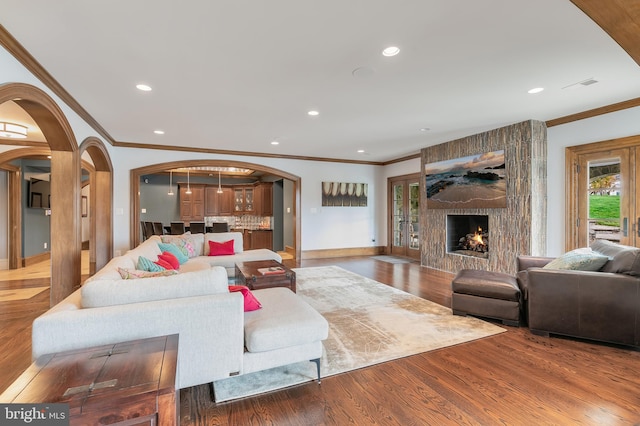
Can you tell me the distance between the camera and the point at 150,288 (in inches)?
76.8

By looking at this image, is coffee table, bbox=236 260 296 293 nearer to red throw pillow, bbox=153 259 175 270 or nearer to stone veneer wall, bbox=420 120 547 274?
red throw pillow, bbox=153 259 175 270

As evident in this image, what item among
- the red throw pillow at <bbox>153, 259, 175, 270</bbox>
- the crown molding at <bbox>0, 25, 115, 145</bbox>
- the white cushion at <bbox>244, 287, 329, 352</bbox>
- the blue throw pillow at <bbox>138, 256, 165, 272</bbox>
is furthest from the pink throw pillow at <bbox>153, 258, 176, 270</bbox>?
the crown molding at <bbox>0, 25, 115, 145</bbox>

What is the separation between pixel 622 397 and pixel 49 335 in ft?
11.8

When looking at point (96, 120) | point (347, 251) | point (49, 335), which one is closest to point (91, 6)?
point (49, 335)

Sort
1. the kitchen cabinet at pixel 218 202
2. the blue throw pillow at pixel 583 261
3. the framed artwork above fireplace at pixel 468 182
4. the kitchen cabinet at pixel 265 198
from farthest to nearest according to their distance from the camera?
the kitchen cabinet at pixel 218 202 → the kitchen cabinet at pixel 265 198 → the framed artwork above fireplace at pixel 468 182 → the blue throw pillow at pixel 583 261

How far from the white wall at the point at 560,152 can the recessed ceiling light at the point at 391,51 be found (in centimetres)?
365

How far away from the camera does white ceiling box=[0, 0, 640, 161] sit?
7.02ft

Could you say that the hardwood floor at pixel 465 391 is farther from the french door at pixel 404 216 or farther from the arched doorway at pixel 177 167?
the french door at pixel 404 216

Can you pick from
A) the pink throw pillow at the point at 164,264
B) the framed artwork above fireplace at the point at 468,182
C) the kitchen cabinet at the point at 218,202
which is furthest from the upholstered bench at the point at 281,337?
the kitchen cabinet at the point at 218,202

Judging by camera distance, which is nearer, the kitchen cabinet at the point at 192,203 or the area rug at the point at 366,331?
the area rug at the point at 366,331

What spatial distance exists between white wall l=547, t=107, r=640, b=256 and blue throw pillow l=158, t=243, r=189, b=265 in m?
5.97

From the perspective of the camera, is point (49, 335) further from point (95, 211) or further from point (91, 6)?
point (95, 211)

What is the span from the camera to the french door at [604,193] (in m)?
3.99

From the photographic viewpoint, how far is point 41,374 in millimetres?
1285
